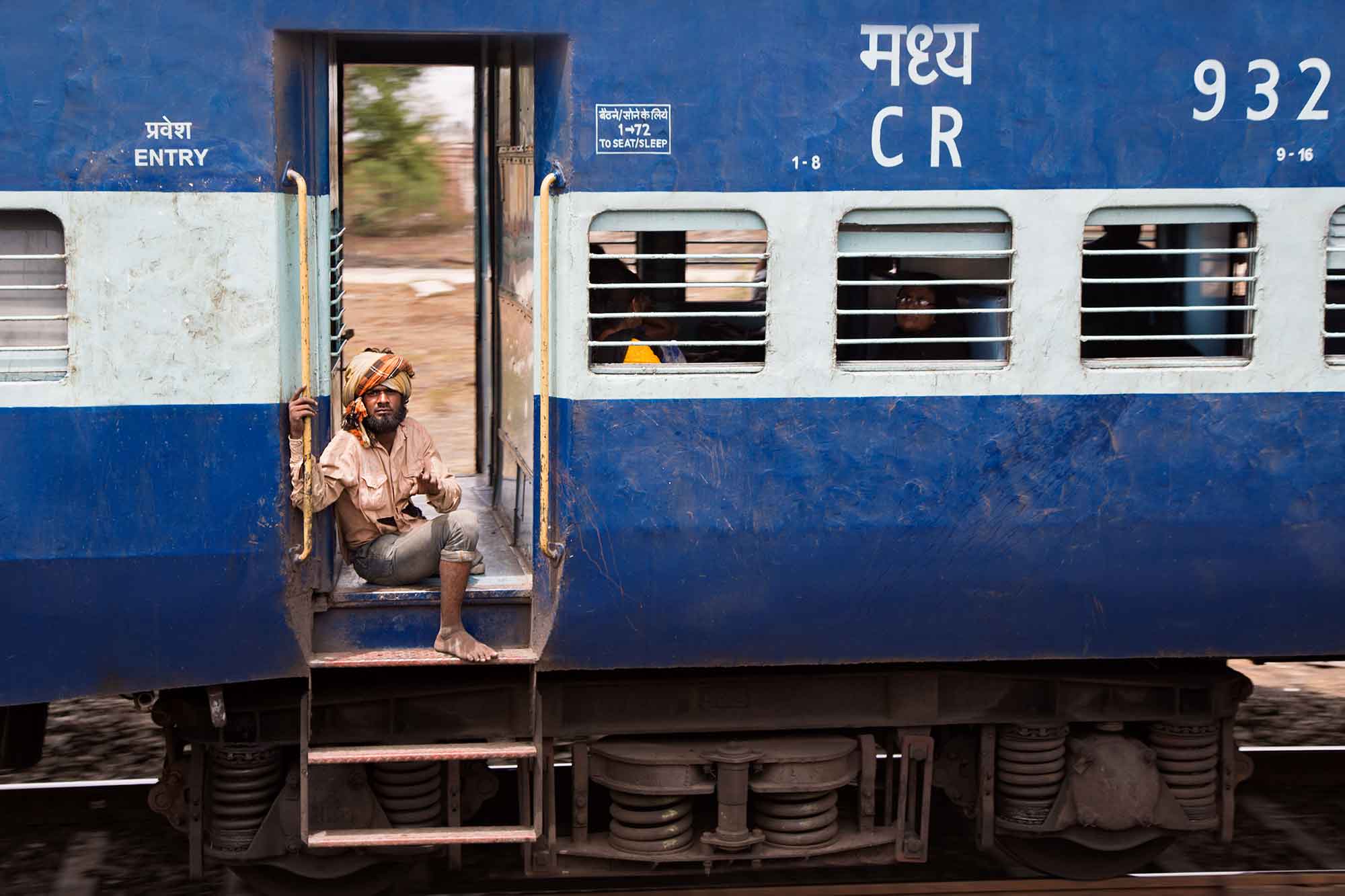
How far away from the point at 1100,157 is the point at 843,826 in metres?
2.72

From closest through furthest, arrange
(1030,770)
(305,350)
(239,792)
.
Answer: (305,350) → (239,792) → (1030,770)

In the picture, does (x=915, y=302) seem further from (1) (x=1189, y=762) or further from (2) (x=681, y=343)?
(1) (x=1189, y=762)

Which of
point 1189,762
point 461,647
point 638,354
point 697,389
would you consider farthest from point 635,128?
point 1189,762

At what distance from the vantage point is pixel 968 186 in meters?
5.65

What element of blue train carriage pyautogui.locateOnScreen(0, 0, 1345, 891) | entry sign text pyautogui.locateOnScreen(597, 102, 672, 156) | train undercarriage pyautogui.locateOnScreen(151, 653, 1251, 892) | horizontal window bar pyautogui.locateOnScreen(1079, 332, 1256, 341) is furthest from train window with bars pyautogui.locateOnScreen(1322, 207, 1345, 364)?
entry sign text pyautogui.locateOnScreen(597, 102, 672, 156)

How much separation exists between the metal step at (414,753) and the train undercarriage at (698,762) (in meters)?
0.02

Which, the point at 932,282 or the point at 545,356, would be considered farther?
the point at 932,282

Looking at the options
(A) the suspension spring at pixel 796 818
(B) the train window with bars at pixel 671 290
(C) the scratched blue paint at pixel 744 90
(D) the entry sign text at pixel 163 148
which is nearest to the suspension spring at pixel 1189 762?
(A) the suspension spring at pixel 796 818

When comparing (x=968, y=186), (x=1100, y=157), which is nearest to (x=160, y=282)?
(x=968, y=186)

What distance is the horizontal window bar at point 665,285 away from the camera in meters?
5.54

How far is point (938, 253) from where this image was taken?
5688 mm

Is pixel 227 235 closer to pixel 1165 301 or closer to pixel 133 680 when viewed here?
pixel 133 680

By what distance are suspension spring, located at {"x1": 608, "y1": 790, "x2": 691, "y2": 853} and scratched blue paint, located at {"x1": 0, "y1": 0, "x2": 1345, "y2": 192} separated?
90.7 inches

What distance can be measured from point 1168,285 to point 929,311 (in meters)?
0.92
